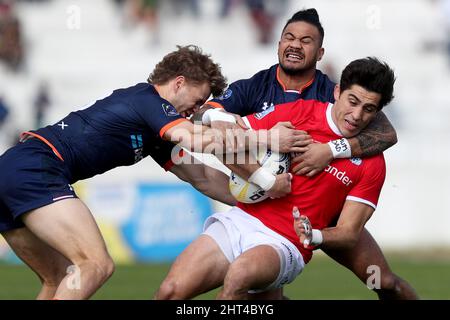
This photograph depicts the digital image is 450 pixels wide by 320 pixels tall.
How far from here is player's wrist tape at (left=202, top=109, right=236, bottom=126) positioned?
7.57 metres

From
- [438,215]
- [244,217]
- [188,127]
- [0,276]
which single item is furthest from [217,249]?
[438,215]

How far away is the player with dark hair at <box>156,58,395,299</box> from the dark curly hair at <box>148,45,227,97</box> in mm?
445

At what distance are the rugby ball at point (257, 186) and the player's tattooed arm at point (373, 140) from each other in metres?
0.54

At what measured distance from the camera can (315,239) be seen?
7227 millimetres

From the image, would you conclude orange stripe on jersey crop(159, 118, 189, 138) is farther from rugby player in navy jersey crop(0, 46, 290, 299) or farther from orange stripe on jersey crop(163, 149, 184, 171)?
orange stripe on jersey crop(163, 149, 184, 171)

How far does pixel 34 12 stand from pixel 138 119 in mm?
17106

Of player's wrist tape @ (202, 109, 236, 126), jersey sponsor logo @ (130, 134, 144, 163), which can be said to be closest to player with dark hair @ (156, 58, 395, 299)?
player's wrist tape @ (202, 109, 236, 126)

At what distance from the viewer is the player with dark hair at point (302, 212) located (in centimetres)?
723

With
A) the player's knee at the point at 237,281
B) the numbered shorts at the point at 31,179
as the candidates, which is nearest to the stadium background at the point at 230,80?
the numbered shorts at the point at 31,179

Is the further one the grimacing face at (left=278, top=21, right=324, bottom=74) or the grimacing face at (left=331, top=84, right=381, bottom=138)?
the grimacing face at (left=278, top=21, right=324, bottom=74)

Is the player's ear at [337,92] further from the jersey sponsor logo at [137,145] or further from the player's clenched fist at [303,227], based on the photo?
the jersey sponsor logo at [137,145]

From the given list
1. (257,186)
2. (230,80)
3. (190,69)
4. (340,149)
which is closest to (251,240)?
(257,186)

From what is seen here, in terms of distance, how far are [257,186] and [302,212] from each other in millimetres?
408
